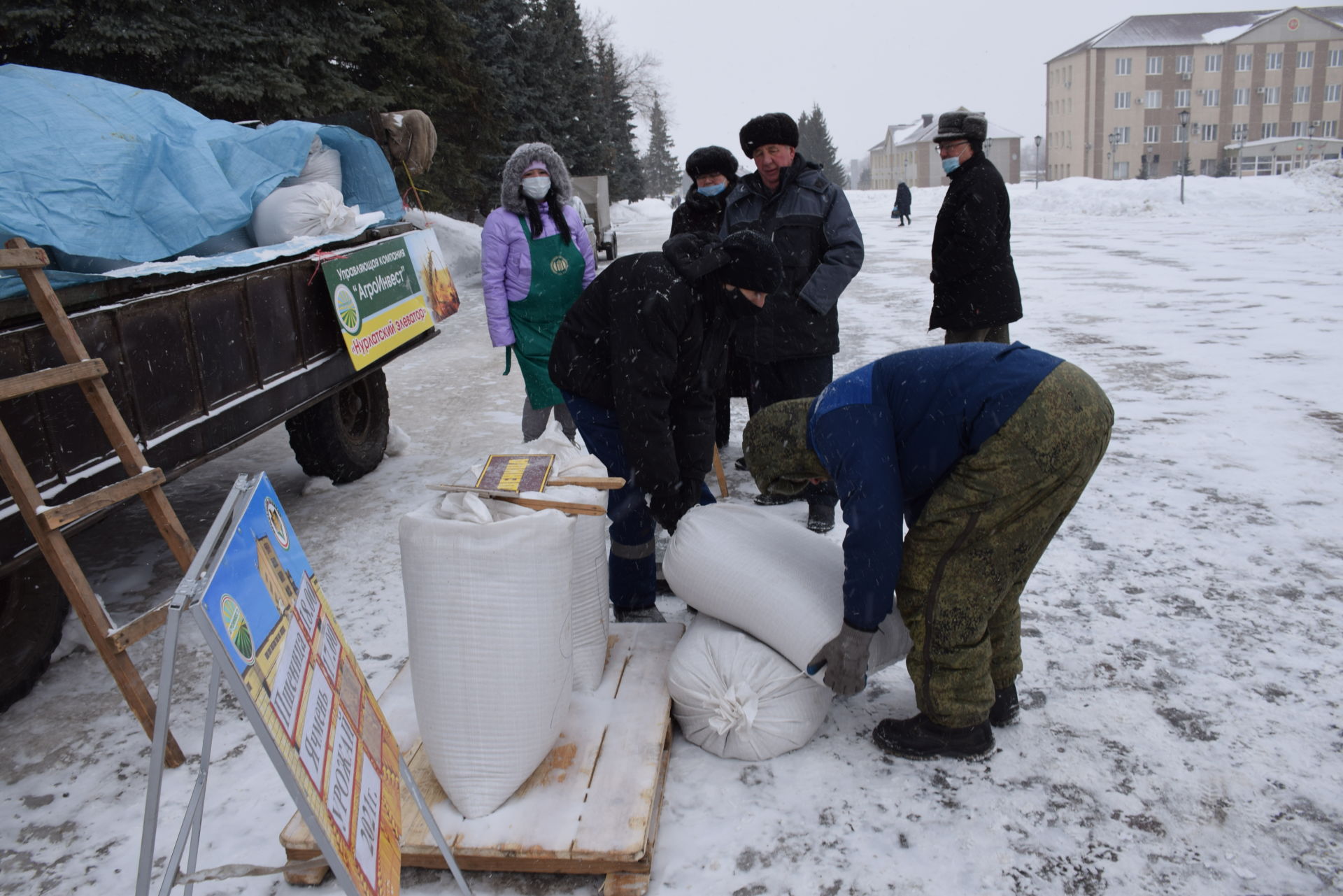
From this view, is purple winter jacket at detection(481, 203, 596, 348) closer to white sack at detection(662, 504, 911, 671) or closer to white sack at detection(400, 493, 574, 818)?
white sack at detection(662, 504, 911, 671)

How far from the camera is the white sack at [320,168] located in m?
4.86

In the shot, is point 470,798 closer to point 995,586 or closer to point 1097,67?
point 995,586

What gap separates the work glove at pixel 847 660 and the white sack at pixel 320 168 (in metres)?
3.90

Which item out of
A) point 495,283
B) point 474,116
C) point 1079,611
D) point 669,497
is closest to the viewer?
point 669,497

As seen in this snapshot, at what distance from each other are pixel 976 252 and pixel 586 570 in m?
2.96

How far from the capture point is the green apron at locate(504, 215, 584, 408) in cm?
457

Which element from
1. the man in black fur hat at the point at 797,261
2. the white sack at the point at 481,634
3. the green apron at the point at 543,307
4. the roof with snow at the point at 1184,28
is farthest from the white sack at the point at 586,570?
the roof with snow at the point at 1184,28

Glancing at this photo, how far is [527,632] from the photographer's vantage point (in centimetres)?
212

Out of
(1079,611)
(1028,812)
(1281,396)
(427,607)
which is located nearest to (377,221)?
(427,607)

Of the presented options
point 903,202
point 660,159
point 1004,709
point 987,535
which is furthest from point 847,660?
point 660,159

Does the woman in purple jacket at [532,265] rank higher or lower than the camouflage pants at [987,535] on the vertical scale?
higher

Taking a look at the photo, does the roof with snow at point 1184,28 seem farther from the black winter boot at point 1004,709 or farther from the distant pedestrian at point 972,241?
the black winter boot at point 1004,709

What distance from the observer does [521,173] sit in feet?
14.9

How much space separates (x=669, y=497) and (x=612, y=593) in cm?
52
